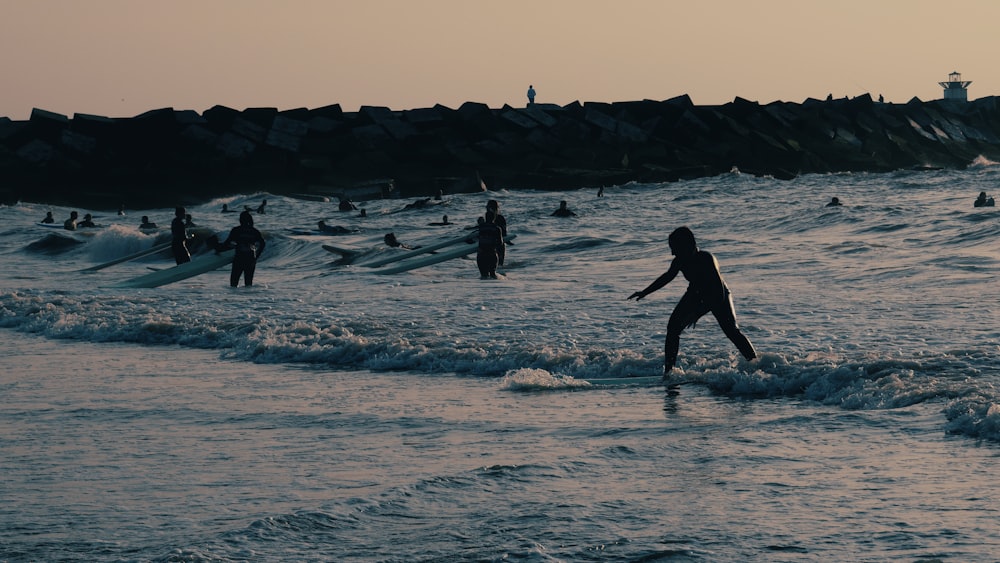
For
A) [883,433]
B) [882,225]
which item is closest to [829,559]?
[883,433]

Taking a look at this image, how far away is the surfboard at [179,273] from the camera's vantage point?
2017cm

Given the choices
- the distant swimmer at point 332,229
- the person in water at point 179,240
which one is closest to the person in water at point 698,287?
the person in water at point 179,240

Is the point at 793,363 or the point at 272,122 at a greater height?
the point at 272,122

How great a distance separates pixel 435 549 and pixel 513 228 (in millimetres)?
26826

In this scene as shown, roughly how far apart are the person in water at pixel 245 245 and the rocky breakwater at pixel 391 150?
30390 millimetres

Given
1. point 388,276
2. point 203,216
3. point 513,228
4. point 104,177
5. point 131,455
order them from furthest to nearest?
point 104,177, point 203,216, point 513,228, point 388,276, point 131,455

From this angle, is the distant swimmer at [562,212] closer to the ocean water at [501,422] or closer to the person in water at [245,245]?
the ocean water at [501,422]

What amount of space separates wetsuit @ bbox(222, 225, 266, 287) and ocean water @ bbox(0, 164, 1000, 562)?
65 centimetres

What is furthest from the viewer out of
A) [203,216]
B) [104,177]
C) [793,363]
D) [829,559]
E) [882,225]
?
[104,177]

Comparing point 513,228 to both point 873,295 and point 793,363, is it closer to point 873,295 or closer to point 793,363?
point 873,295

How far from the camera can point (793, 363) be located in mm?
10172

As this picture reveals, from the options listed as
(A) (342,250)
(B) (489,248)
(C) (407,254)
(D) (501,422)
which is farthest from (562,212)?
(D) (501,422)

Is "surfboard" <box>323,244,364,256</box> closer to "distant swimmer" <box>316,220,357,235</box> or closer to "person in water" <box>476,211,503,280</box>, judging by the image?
"distant swimmer" <box>316,220,357,235</box>

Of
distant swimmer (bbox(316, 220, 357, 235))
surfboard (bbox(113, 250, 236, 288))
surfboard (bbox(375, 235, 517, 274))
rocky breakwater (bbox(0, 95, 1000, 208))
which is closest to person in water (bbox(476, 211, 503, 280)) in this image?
surfboard (bbox(375, 235, 517, 274))
